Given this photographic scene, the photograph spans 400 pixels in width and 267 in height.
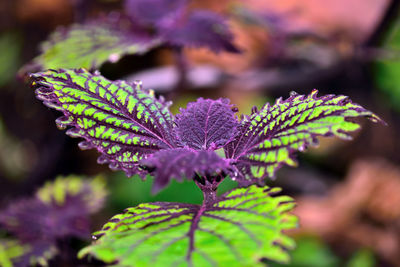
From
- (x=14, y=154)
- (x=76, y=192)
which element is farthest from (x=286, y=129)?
(x=14, y=154)

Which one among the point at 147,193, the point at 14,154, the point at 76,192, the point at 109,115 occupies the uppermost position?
Answer: the point at 14,154

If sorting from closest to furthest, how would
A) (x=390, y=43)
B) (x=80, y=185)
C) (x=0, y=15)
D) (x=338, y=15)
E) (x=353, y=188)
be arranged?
(x=80, y=185)
(x=353, y=188)
(x=390, y=43)
(x=0, y=15)
(x=338, y=15)

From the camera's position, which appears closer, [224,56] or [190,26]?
[190,26]

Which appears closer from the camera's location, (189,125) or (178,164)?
(178,164)

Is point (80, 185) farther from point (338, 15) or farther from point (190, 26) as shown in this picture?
point (338, 15)

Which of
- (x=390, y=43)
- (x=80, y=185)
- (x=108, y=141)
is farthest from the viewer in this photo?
(x=390, y=43)

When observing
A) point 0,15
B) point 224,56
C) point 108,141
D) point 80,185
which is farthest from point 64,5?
point 108,141

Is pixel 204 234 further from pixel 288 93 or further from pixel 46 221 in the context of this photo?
pixel 288 93

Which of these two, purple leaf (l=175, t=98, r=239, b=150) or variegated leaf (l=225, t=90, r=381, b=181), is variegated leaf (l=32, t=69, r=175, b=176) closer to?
purple leaf (l=175, t=98, r=239, b=150)
